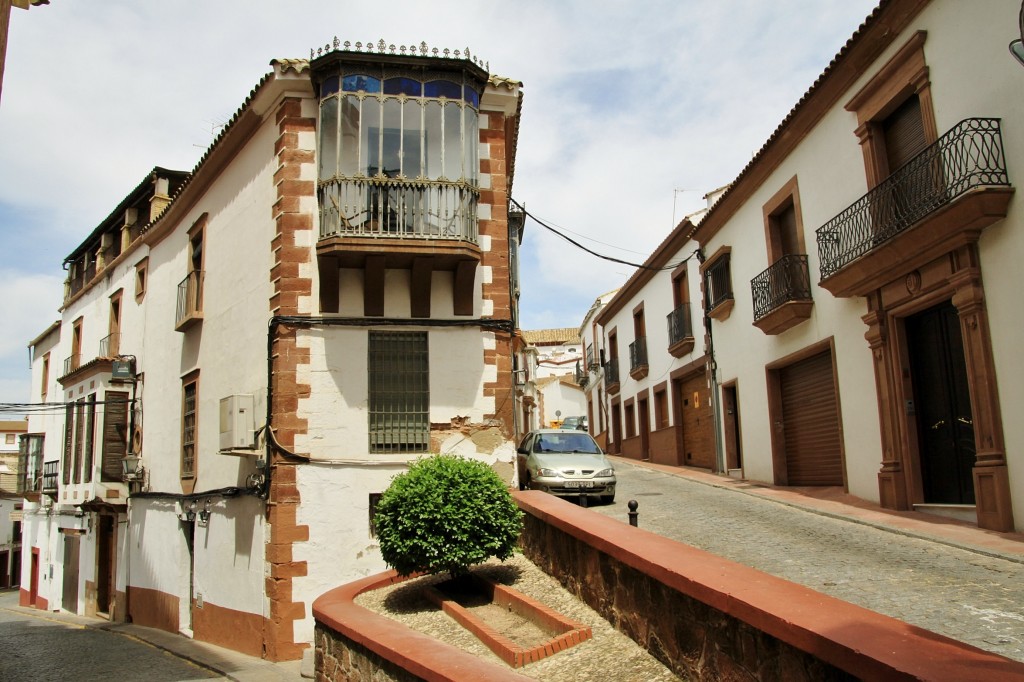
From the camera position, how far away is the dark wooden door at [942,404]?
33.3ft

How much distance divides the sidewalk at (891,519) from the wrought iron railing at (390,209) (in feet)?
21.1

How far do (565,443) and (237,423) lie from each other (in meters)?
5.30

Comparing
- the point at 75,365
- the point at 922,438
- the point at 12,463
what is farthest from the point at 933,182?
the point at 12,463

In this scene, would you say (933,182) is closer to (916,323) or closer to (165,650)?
(916,323)

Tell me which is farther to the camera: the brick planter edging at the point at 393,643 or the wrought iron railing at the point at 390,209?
the wrought iron railing at the point at 390,209

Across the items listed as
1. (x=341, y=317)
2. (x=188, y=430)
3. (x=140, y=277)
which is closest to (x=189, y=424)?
(x=188, y=430)

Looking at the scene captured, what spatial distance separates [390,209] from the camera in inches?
Answer: 428

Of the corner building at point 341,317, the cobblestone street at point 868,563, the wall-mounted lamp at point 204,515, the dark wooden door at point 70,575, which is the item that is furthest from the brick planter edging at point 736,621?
the dark wooden door at point 70,575

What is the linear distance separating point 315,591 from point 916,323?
881 cm

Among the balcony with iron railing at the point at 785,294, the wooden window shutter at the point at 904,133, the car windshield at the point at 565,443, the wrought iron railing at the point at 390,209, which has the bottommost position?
the car windshield at the point at 565,443

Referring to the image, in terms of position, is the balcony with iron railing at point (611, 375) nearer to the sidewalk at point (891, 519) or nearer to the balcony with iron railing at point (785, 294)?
the sidewalk at point (891, 519)

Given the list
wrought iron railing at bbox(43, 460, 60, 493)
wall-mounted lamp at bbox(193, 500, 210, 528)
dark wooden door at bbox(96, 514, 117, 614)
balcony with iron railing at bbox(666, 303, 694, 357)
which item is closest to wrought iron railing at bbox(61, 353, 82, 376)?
wrought iron railing at bbox(43, 460, 60, 493)

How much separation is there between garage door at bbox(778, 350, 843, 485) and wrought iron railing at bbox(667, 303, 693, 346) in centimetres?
499

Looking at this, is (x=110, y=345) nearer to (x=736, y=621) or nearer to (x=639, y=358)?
(x=639, y=358)
